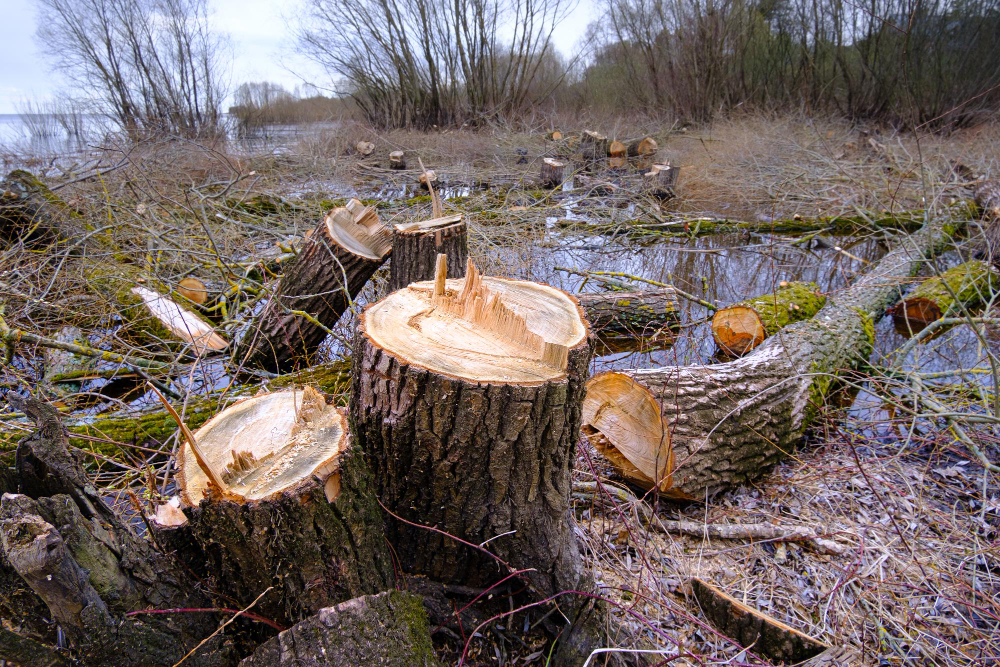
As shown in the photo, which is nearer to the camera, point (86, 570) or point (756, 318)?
point (86, 570)

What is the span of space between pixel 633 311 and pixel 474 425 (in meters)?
3.13

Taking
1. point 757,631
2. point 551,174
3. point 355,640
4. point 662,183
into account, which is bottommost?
point 757,631

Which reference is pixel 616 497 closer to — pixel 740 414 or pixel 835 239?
pixel 740 414

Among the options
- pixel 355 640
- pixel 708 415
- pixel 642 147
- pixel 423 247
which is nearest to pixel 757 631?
pixel 708 415

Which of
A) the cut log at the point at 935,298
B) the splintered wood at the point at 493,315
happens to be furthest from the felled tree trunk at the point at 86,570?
the cut log at the point at 935,298

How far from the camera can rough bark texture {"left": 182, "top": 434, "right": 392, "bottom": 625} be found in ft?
3.88

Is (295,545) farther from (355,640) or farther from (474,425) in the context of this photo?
(474,425)

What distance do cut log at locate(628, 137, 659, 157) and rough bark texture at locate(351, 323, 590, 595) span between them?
1025cm

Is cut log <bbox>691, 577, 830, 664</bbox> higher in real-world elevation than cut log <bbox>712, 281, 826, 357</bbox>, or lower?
lower

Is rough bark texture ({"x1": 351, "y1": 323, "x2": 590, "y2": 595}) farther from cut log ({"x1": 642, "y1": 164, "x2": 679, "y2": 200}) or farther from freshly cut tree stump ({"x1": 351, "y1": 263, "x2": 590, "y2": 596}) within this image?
cut log ({"x1": 642, "y1": 164, "x2": 679, "y2": 200})

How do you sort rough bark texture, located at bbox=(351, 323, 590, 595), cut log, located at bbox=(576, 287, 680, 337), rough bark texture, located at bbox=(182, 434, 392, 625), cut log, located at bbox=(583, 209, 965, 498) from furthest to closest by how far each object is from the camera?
cut log, located at bbox=(576, 287, 680, 337), cut log, located at bbox=(583, 209, 965, 498), rough bark texture, located at bbox=(351, 323, 590, 595), rough bark texture, located at bbox=(182, 434, 392, 625)

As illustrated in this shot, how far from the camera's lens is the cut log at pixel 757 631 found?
5.62 ft

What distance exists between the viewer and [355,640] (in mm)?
1148

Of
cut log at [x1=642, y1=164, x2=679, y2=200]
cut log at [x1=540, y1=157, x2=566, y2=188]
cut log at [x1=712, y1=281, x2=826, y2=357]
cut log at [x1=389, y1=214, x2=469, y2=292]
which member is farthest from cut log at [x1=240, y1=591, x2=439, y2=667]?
cut log at [x1=540, y1=157, x2=566, y2=188]
